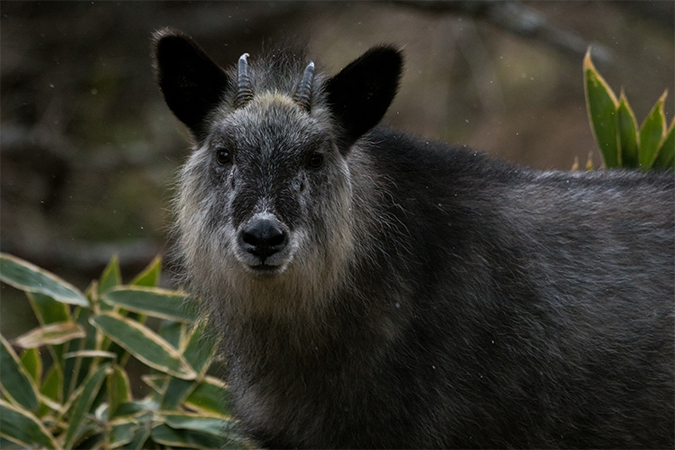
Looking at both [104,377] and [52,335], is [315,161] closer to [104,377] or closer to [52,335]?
[104,377]

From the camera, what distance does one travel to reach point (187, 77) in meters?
3.75

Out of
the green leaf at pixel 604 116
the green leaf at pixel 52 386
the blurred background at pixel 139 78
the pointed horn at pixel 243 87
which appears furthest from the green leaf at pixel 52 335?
the green leaf at pixel 604 116

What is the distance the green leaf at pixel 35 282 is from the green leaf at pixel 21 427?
2.28ft

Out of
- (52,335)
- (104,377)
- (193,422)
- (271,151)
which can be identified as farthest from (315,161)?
(52,335)

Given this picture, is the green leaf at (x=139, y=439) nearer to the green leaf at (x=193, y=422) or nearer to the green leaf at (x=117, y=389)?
the green leaf at (x=193, y=422)

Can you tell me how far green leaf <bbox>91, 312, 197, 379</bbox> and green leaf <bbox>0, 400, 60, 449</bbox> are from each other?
636mm

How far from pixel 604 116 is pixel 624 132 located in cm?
17

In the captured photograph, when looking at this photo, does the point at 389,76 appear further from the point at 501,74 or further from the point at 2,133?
the point at 501,74

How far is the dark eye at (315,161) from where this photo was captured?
360 cm

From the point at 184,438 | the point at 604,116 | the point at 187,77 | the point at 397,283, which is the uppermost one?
the point at 604,116

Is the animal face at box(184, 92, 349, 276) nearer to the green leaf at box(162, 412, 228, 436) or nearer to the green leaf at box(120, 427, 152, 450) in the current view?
the green leaf at box(162, 412, 228, 436)

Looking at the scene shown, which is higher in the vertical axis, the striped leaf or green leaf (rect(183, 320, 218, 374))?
green leaf (rect(183, 320, 218, 374))

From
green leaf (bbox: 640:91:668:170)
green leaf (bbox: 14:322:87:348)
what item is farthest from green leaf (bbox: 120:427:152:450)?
green leaf (bbox: 640:91:668:170)

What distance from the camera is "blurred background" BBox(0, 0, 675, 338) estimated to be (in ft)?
28.4
